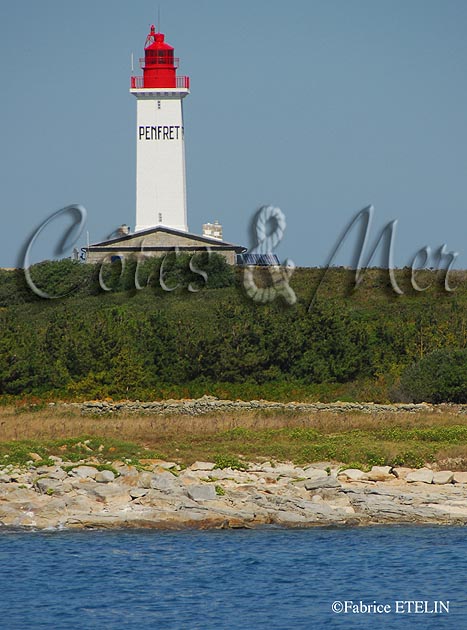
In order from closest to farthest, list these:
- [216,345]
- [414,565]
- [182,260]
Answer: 1. [414,565]
2. [216,345]
3. [182,260]

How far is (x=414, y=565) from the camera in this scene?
19.3m

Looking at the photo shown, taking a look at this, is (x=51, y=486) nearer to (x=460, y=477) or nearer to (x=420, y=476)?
(x=420, y=476)

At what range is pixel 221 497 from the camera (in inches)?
898

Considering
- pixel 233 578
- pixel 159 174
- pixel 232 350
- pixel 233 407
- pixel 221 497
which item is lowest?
pixel 233 578

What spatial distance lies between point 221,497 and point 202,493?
1.15ft

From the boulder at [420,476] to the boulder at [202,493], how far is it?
396cm

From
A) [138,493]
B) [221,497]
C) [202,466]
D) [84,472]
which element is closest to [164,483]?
[138,493]

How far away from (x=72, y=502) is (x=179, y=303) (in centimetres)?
2942

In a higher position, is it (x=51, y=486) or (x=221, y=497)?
(x=51, y=486)

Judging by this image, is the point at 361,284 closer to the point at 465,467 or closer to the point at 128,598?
the point at 465,467

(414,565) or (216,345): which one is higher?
(216,345)

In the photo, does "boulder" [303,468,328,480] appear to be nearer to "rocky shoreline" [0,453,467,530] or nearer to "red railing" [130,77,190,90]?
"rocky shoreline" [0,453,467,530]

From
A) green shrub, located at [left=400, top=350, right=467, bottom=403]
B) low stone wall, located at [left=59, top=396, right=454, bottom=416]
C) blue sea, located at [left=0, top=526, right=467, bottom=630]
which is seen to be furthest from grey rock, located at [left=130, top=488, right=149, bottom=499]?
green shrub, located at [left=400, top=350, right=467, bottom=403]

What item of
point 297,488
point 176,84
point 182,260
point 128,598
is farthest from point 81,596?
point 176,84
